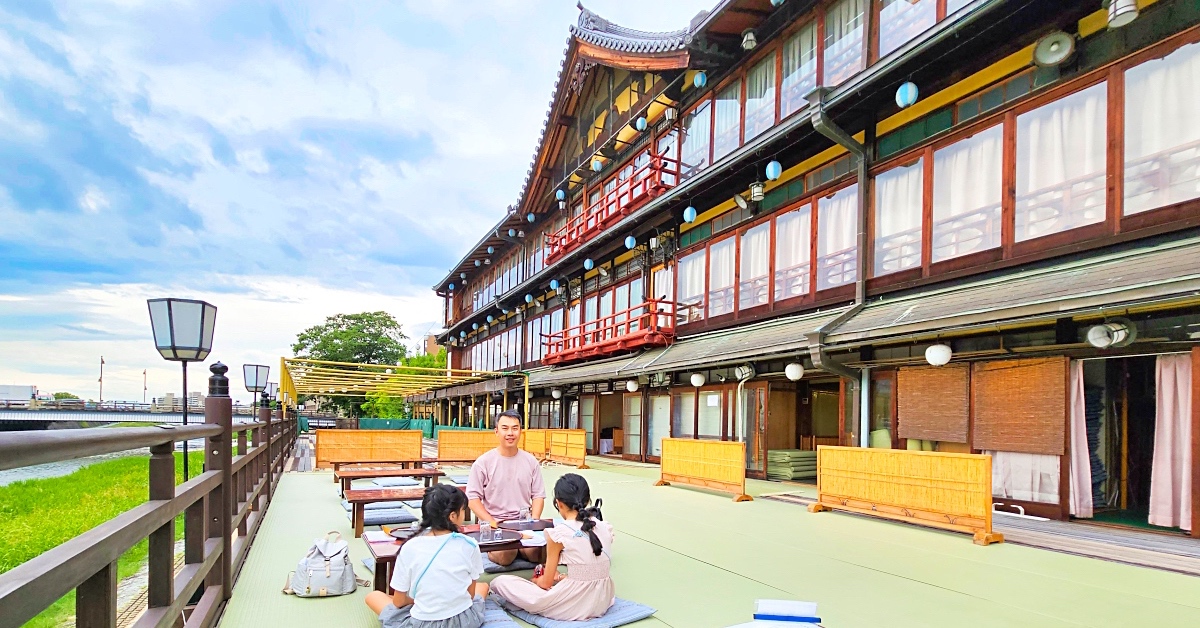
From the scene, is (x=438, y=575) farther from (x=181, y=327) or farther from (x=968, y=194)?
(x=968, y=194)

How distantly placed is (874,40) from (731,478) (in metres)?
7.35

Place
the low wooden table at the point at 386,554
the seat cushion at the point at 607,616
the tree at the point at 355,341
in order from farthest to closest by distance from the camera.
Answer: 1. the tree at the point at 355,341
2. the low wooden table at the point at 386,554
3. the seat cushion at the point at 607,616

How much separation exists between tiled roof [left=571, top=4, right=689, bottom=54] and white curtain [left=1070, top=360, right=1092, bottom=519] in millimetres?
10122

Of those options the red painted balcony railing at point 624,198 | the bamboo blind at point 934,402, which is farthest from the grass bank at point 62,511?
the red painted balcony railing at point 624,198

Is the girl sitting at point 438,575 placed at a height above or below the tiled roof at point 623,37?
below

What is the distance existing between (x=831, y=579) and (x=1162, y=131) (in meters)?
6.25

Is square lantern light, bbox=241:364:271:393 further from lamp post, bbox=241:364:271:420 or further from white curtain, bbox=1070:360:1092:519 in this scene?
white curtain, bbox=1070:360:1092:519

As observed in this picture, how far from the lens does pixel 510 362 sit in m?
29.5

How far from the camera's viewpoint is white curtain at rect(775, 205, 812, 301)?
12852 millimetres

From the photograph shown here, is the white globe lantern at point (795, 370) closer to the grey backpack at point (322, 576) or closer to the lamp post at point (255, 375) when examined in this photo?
the grey backpack at point (322, 576)

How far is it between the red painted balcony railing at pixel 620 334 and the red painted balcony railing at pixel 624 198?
2557 millimetres

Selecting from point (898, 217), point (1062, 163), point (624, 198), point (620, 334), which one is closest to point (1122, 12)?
point (1062, 163)

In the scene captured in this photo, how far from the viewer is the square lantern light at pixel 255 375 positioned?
16.7 metres

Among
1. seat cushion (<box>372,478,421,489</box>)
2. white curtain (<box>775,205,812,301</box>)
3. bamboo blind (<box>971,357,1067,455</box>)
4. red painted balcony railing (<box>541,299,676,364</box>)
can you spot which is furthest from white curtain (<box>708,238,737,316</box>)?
seat cushion (<box>372,478,421,489</box>)
